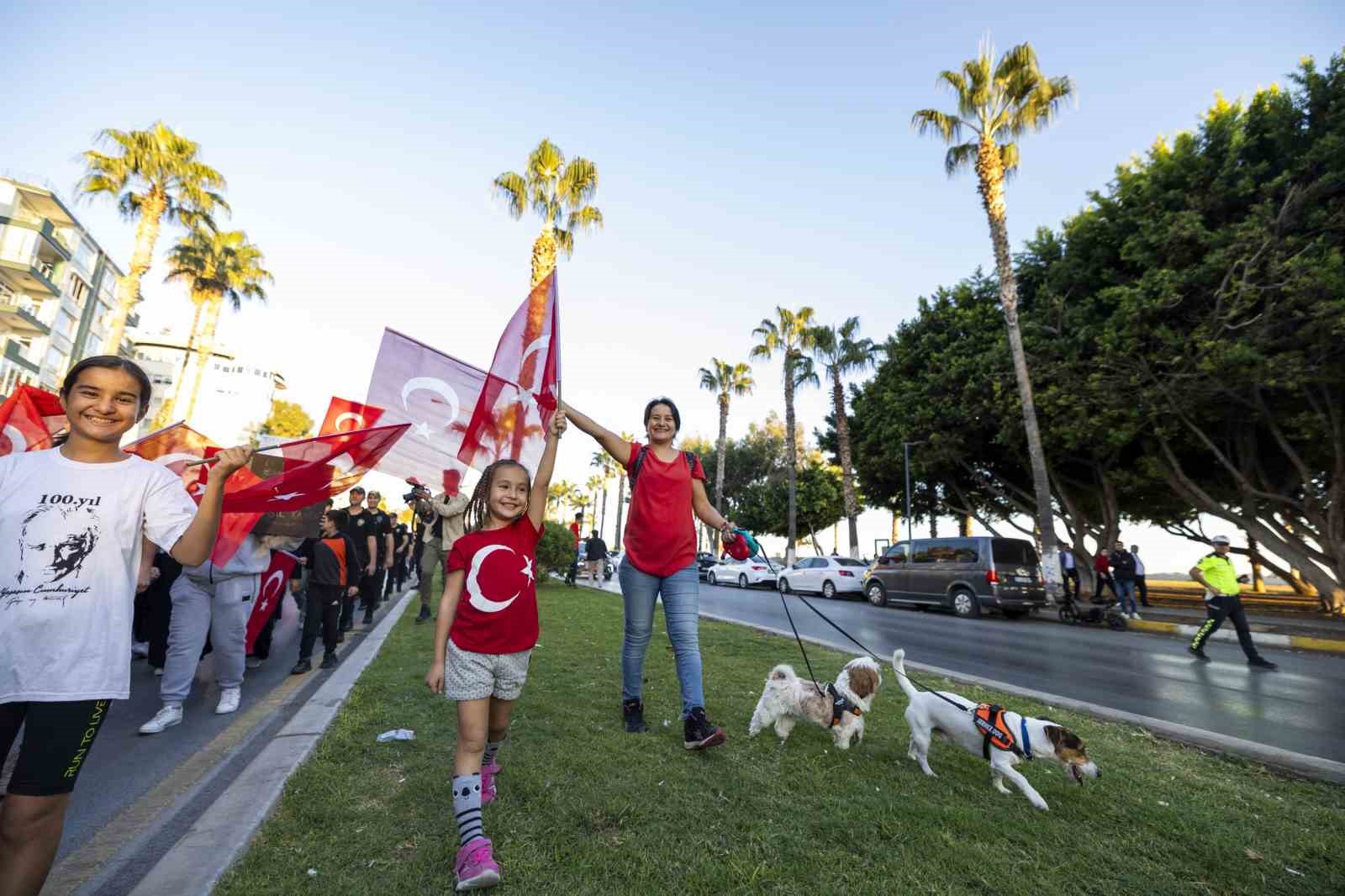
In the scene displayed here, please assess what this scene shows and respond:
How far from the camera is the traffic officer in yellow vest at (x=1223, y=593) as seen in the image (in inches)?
356

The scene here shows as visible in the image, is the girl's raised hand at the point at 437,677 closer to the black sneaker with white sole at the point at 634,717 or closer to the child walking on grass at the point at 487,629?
the child walking on grass at the point at 487,629

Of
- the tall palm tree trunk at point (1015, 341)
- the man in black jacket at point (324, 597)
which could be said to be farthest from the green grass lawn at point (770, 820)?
the tall palm tree trunk at point (1015, 341)

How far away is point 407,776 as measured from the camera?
335 centimetres

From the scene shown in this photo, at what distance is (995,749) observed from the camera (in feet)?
11.4

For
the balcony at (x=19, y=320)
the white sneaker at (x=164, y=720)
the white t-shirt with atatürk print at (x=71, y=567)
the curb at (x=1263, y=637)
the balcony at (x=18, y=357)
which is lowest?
the white sneaker at (x=164, y=720)

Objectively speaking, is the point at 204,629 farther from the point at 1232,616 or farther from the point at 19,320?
the point at 19,320

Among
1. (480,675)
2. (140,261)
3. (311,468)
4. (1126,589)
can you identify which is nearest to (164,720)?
(311,468)

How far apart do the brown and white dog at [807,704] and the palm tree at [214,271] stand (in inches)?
1388

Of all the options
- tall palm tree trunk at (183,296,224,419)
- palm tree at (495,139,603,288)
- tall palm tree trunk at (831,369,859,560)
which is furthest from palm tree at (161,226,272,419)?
tall palm tree trunk at (831,369,859,560)

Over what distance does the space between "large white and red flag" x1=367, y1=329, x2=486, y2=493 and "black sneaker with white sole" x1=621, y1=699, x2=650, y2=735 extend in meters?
2.00

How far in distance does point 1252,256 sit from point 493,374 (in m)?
18.5

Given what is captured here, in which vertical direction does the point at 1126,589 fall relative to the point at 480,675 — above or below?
above

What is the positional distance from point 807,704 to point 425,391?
3371 mm

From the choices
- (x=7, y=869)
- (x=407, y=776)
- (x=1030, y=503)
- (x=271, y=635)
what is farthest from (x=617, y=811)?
(x=1030, y=503)
